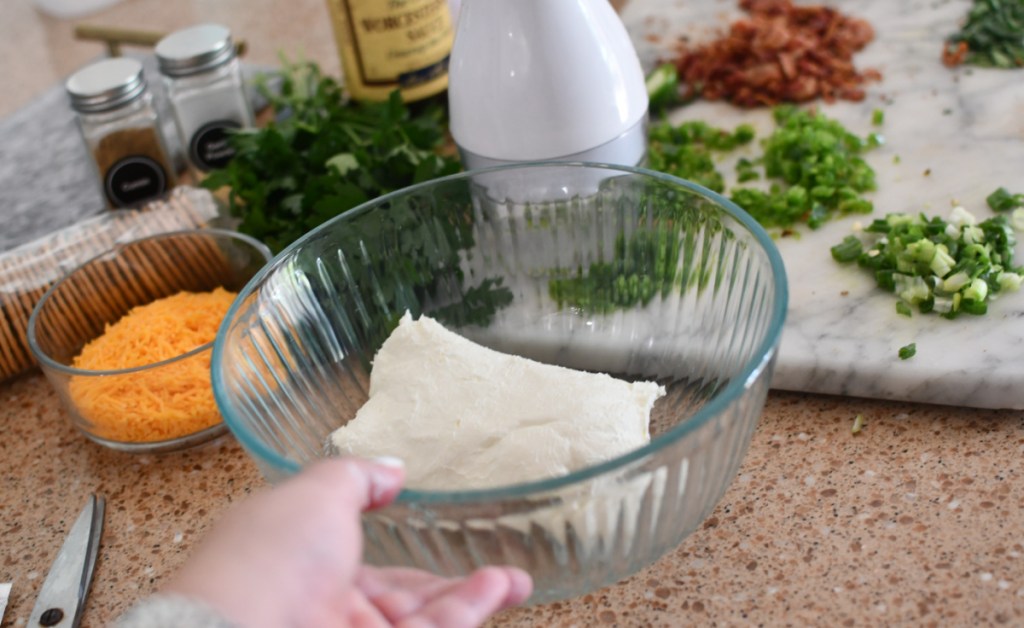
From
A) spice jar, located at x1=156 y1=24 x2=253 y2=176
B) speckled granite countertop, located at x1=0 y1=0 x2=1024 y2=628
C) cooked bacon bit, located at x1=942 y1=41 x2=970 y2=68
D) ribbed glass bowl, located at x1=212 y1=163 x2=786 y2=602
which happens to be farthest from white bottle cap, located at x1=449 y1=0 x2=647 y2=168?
cooked bacon bit, located at x1=942 y1=41 x2=970 y2=68

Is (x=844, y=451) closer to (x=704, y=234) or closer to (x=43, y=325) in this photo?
(x=704, y=234)

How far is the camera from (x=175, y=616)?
0.46 metres

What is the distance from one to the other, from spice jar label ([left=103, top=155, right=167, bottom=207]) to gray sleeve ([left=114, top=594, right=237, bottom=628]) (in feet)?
2.74

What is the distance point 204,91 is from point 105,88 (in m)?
0.13

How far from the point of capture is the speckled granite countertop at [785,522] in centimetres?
67

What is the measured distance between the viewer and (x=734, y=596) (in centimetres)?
68

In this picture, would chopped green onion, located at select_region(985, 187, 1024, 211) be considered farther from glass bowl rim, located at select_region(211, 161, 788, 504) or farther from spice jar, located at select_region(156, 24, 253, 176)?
spice jar, located at select_region(156, 24, 253, 176)

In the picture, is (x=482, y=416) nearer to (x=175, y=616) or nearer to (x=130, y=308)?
(x=175, y=616)

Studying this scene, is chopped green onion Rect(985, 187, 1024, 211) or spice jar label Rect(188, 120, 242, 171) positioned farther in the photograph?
spice jar label Rect(188, 120, 242, 171)

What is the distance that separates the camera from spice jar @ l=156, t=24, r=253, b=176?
3.85 ft

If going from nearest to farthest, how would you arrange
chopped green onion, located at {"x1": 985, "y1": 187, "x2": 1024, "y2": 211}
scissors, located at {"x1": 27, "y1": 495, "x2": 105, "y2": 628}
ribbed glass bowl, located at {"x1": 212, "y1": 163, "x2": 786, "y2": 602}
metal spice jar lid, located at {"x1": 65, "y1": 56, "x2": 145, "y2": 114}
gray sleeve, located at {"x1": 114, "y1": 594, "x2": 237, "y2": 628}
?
gray sleeve, located at {"x1": 114, "y1": 594, "x2": 237, "y2": 628} → ribbed glass bowl, located at {"x1": 212, "y1": 163, "x2": 786, "y2": 602} → scissors, located at {"x1": 27, "y1": 495, "x2": 105, "y2": 628} → chopped green onion, located at {"x1": 985, "y1": 187, "x2": 1024, "y2": 211} → metal spice jar lid, located at {"x1": 65, "y1": 56, "x2": 145, "y2": 114}

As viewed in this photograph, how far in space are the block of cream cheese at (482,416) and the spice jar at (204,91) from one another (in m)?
0.59

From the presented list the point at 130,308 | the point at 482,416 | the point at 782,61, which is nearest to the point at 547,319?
the point at 482,416

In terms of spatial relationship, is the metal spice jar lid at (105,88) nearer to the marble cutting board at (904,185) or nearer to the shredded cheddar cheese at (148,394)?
the shredded cheddar cheese at (148,394)
